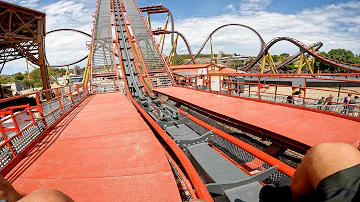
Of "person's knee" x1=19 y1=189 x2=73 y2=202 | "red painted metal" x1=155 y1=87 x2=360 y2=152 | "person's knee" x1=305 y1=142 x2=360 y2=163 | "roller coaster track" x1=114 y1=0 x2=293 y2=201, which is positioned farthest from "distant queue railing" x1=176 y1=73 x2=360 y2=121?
"person's knee" x1=19 y1=189 x2=73 y2=202

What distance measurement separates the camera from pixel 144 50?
1366 cm

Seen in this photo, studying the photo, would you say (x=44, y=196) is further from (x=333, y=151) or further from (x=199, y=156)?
(x=199, y=156)

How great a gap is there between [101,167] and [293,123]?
3545 mm

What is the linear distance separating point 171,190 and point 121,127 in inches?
100

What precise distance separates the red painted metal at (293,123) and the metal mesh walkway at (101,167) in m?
2.04

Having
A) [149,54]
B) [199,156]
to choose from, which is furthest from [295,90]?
[149,54]

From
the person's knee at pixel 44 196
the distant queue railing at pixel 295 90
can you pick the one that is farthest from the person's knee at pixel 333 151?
the distant queue railing at pixel 295 90

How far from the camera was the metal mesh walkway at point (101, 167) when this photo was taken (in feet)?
6.93

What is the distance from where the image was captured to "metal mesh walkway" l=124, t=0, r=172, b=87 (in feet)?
39.6

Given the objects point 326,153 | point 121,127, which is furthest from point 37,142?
point 326,153

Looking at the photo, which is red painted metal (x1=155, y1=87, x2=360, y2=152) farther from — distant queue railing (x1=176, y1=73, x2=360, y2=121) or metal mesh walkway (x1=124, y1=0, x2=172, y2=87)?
metal mesh walkway (x1=124, y1=0, x2=172, y2=87)

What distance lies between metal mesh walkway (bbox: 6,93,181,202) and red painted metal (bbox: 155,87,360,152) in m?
2.04

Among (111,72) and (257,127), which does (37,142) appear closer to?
(257,127)

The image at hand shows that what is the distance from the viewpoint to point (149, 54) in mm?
13758
